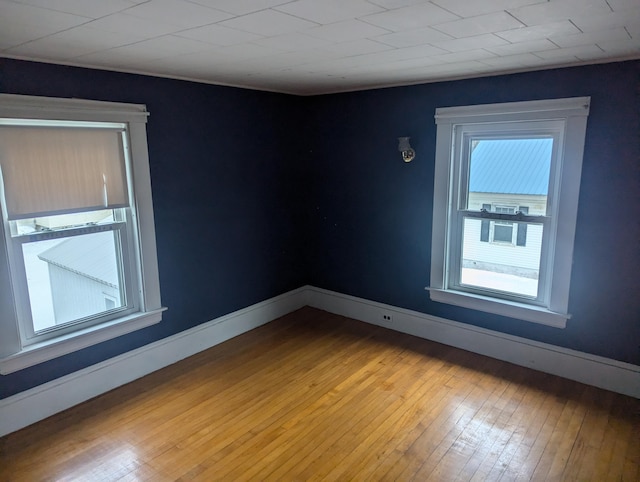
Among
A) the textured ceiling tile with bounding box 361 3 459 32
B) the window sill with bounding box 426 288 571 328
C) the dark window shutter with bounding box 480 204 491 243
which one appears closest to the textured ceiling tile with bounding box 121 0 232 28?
the textured ceiling tile with bounding box 361 3 459 32

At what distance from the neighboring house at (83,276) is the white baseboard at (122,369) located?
0.43m

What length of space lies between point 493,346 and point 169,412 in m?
2.66

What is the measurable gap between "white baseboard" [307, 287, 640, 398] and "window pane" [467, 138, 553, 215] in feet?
3.57

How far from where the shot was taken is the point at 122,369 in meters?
3.38

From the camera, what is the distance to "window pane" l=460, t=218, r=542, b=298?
352cm

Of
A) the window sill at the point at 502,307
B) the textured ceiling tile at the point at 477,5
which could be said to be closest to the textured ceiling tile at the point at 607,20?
the textured ceiling tile at the point at 477,5

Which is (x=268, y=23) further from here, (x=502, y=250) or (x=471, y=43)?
(x=502, y=250)

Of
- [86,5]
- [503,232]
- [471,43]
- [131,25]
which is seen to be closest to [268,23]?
[131,25]

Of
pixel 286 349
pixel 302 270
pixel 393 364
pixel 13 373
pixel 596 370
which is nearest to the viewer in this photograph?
pixel 13 373

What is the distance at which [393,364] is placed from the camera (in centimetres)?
370

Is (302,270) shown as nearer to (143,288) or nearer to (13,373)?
(143,288)

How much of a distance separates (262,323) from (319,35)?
3.08 metres

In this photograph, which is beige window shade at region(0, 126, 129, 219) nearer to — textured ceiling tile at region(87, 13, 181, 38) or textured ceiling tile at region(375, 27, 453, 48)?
textured ceiling tile at region(87, 13, 181, 38)

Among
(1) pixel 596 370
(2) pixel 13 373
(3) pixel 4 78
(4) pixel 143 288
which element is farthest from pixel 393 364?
(3) pixel 4 78
